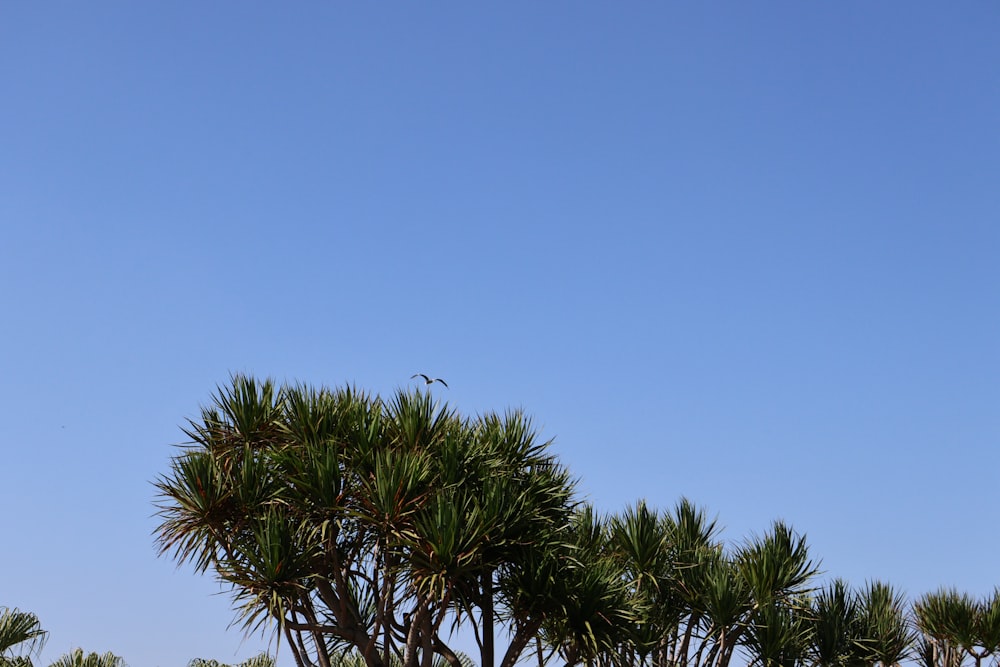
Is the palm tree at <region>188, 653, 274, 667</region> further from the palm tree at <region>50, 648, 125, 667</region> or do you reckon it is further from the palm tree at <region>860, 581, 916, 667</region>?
the palm tree at <region>860, 581, 916, 667</region>

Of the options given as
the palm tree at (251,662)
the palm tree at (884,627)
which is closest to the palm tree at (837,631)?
the palm tree at (884,627)

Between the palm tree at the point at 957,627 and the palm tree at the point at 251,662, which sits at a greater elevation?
the palm tree at the point at 957,627

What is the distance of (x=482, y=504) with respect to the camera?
18.0 meters

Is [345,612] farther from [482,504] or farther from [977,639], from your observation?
[977,639]

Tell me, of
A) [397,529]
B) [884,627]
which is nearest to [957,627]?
[884,627]

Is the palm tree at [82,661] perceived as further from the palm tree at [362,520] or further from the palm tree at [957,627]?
the palm tree at [957,627]

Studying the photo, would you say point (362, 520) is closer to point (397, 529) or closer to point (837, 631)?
point (397, 529)

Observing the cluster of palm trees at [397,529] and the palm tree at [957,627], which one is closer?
the cluster of palm trees at [397,529]

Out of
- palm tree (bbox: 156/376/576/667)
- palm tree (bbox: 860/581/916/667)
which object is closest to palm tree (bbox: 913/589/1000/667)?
palm tree (bbox: 860/581/916/667)

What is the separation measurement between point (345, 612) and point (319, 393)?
3.73m

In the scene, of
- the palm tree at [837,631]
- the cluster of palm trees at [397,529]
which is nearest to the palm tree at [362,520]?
the cluster of palm trees at [397,529]

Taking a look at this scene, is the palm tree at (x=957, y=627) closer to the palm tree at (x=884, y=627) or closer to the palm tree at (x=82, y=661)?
the palm tree at (x=884, y=627)

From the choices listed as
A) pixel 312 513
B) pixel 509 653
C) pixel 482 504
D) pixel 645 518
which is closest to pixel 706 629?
pixel 645 518

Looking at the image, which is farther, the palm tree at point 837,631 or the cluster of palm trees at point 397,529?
the palm tree at point 837,631
